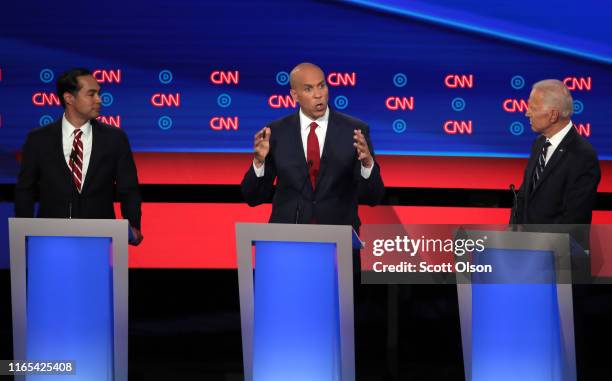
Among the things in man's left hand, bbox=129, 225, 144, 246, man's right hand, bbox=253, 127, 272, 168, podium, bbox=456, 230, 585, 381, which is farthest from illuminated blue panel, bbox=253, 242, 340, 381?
man's right hand, bbox=253, 127, 272, 168

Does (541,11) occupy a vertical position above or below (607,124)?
above

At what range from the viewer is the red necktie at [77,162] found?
11.5 feet

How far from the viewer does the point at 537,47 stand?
464 centimetres

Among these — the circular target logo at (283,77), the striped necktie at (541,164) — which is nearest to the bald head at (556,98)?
the striped necktie at (541,164)

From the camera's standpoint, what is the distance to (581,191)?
131 inches

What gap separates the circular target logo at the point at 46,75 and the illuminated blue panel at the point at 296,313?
8.93 ft

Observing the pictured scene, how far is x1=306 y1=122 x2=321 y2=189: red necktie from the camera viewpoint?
3387mm

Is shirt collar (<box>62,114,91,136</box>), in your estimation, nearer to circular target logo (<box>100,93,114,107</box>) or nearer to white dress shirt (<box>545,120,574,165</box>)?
circular target logo (<box>100,93,114,107</box>)

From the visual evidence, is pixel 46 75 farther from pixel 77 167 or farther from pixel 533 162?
pixel 533 162

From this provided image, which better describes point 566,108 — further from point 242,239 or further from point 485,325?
point 242,239

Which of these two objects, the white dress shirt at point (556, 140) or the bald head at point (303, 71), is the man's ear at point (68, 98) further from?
the white dress shirt at point (556, 140)

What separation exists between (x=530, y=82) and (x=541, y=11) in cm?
38

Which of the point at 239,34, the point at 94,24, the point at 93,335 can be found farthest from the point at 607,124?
the point at 93,335

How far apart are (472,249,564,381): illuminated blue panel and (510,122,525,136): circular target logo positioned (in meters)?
2.38
